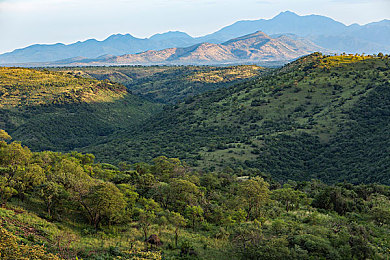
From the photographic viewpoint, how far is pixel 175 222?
32312 mm

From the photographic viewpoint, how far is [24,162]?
4878cm

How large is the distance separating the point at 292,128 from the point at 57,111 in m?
124

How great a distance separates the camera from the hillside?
7906cm

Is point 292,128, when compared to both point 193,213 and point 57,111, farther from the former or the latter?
point 57,111

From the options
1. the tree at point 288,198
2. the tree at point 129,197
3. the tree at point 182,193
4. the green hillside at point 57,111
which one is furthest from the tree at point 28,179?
the green hillside at point 57,111

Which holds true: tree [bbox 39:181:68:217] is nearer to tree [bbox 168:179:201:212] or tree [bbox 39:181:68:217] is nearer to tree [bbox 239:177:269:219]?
tree [bbox 168:179:201:212]

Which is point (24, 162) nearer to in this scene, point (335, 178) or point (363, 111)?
point (335, 178)

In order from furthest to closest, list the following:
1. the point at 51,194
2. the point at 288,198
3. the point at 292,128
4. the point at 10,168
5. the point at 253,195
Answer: the point at 292,128, the point at 288,198, the point at 10,168, the point at 253,195, the point at 51,194

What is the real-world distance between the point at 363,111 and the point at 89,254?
96248 millimetres

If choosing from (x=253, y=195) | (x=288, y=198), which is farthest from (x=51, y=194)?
(x=288, y=198)

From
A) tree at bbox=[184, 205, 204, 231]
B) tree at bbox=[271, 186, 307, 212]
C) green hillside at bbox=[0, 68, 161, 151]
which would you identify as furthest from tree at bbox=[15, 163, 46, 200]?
green hillside at bbox=[0, 68, 161, 151]

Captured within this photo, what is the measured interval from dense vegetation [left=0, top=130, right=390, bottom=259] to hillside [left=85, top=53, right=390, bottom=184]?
3007cm

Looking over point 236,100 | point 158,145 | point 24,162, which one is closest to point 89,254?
point 24,162

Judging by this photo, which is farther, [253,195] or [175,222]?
[253,195]
